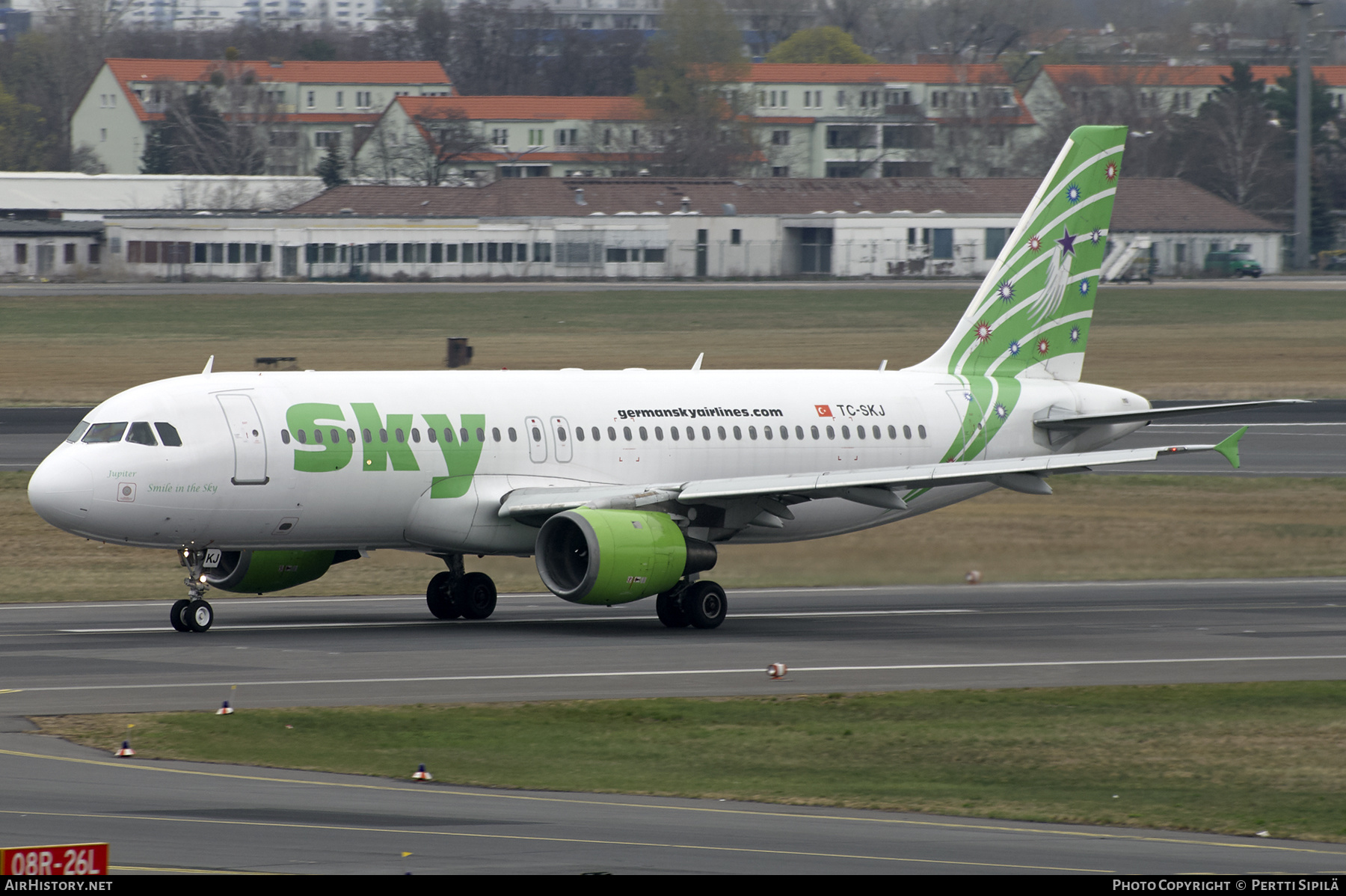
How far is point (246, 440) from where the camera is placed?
3412cm

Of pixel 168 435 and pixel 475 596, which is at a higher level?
pixel 168 435

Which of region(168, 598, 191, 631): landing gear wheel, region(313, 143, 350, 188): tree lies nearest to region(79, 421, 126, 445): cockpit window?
region(168, 598, 191, 631): landing gear wheel

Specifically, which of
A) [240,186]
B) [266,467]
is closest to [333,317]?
[240,186]

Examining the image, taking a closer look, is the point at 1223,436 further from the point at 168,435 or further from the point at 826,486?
the point at 168,435

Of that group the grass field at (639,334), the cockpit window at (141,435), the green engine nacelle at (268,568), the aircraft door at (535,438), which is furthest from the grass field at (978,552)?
the grass field at (639,334)

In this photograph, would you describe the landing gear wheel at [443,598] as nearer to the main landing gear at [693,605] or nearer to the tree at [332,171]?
the main landing gear at [693,605]

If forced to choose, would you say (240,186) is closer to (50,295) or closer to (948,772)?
(50,295)

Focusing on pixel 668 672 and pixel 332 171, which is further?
pixel 332 171

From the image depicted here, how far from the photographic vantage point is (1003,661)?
105ft

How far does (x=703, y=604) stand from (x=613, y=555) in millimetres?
2937

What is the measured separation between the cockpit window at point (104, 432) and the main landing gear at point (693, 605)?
32.2ft

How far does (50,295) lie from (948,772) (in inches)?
4115

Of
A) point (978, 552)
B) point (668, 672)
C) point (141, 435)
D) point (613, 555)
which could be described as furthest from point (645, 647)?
point (978, 552)

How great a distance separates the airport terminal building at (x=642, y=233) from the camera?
139750mm
